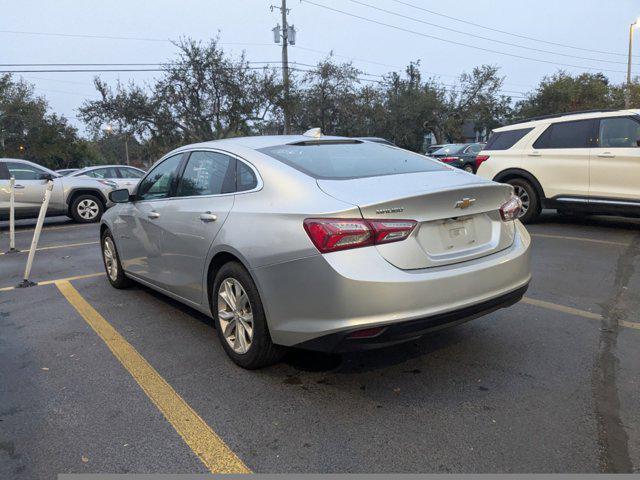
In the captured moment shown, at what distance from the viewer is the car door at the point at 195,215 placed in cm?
376

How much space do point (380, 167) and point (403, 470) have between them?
2005 mm

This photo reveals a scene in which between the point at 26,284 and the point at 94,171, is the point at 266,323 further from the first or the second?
the point at 94,171

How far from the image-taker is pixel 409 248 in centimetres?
295

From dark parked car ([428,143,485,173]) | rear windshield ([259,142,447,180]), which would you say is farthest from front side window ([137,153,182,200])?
dark parked car ([428,143,485,173])

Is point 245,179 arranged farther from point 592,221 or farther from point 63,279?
point 592,221

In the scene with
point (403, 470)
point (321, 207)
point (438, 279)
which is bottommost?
point (403, 470)

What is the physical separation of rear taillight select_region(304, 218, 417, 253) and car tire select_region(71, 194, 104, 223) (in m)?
11.5

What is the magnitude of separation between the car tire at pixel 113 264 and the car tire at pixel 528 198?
6.46 m

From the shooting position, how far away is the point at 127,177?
14.2 m

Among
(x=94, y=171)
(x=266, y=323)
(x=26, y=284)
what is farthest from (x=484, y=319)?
(x=94, y=171)

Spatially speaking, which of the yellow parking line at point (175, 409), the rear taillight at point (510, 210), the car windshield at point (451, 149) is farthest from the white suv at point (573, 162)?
the car windshield at point (451, 149)

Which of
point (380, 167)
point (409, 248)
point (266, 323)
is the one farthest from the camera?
point (380, 167)

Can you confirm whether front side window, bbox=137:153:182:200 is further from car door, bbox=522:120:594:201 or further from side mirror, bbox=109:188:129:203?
car door, bbox=522:120:594:201

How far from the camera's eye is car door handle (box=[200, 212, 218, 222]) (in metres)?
3.70
